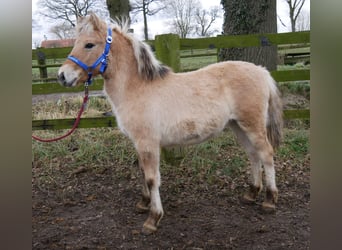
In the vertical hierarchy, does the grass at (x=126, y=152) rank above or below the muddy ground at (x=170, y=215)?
above

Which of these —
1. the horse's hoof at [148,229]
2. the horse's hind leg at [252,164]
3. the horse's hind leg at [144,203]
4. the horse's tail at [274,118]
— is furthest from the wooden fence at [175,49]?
the horse's hoof at [148,229]

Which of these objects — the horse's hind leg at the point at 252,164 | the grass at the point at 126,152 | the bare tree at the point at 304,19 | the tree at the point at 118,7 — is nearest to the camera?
the bare tree at the point at 304,19

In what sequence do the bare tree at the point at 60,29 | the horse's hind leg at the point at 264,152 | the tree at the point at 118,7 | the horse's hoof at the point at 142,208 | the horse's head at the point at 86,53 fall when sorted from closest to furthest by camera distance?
the horse's head at the point at 86,53, the horse's hind leg at the point at 264,152, the horse's hoof at the point at 142,208, the bare tree at the point at 60,29, the tree at the point at 118,7

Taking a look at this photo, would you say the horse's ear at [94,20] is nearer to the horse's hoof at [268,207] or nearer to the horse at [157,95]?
the horse at [157,95]

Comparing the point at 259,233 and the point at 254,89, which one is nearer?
the point at 259,233

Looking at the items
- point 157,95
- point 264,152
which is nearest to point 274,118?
point 264,152

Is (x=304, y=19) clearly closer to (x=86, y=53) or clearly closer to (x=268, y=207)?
(x=268, y=207)

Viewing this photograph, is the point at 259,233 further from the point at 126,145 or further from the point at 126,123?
the point at 126,145

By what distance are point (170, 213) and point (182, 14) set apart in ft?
14.4

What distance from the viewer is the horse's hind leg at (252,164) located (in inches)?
141

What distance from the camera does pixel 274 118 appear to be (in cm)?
358
